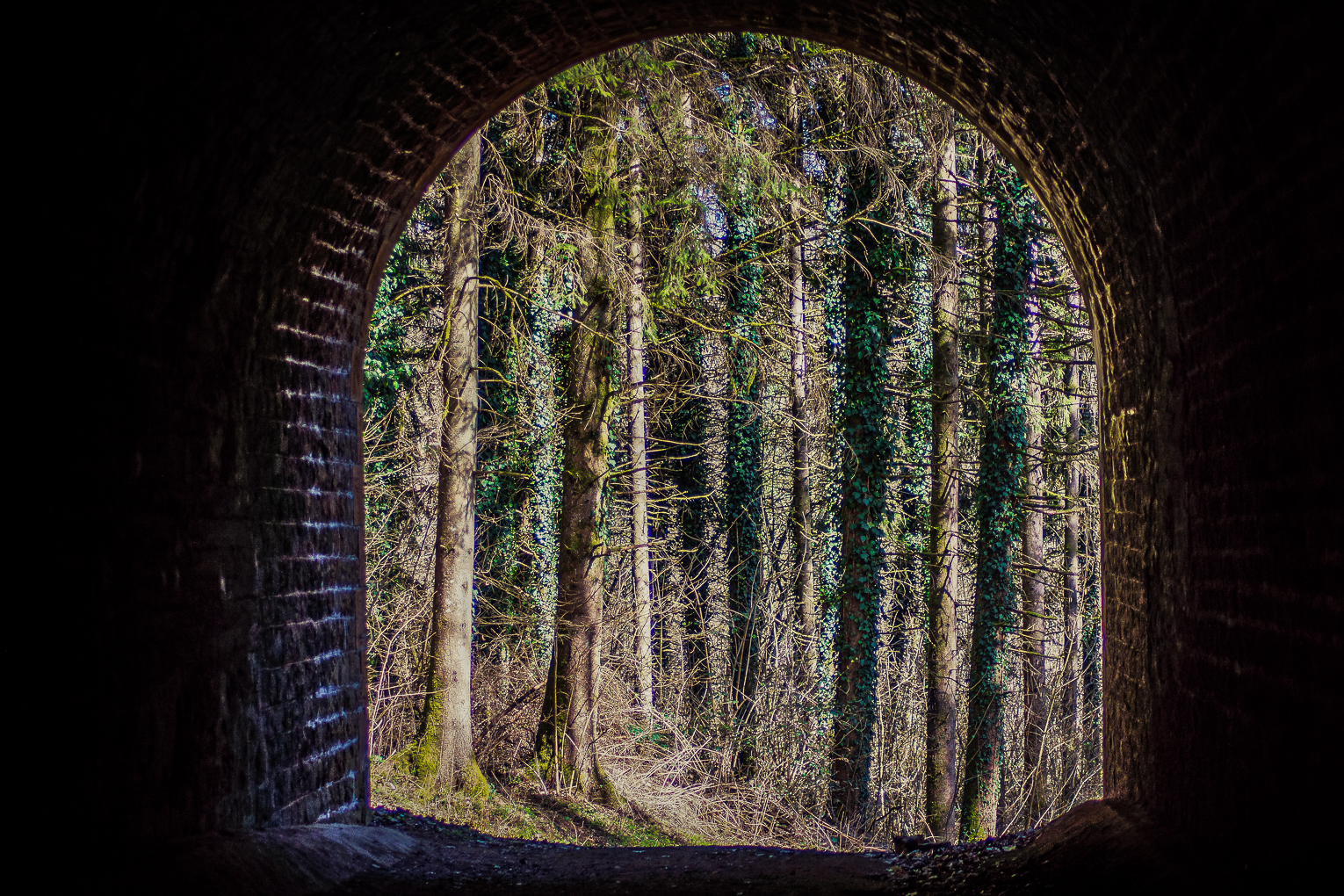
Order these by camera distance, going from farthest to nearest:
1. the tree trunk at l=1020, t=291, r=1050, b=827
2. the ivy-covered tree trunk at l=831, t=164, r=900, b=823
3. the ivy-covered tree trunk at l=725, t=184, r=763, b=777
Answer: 1. the tree trunk at l=1020, t=291, r=1050, b=827
2. the ivy-covered tree trunk at l=831, t=164, r=900, b=823
3. the ivy-covered tree trunk at l=725, t=184, r=763, b=777

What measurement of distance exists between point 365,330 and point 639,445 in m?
8.83

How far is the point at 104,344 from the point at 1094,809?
4.57 meters

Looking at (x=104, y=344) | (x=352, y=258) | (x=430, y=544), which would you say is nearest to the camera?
(x=104, y=344)

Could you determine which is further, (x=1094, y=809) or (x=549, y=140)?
(x=549, y=140)

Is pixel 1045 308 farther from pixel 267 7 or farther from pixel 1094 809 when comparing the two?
pixel 267 7

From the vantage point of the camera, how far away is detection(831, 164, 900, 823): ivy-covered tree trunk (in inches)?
554

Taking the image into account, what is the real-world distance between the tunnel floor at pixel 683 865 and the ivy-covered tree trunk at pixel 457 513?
4834 millimetres

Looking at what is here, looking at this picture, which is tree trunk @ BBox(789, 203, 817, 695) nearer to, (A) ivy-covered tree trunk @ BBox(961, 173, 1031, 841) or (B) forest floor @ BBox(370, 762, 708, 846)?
(A) ivy-covered tree trunk @ BBox(961, 173, 1031, 841)

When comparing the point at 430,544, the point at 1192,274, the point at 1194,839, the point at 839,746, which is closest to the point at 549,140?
the point at 430,544

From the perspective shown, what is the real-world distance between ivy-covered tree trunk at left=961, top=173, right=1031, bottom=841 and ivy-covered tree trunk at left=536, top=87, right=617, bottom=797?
5.70 metres

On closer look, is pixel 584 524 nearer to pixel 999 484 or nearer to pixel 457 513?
Answer: pixel 457 513

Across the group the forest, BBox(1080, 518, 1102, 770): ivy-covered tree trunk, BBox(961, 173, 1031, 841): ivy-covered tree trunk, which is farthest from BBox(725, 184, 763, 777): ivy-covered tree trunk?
BBox(1080, 518, 1102, 770): ivy-covered tree trunk

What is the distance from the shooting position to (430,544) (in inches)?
542

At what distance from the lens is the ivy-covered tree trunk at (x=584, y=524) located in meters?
11.6
